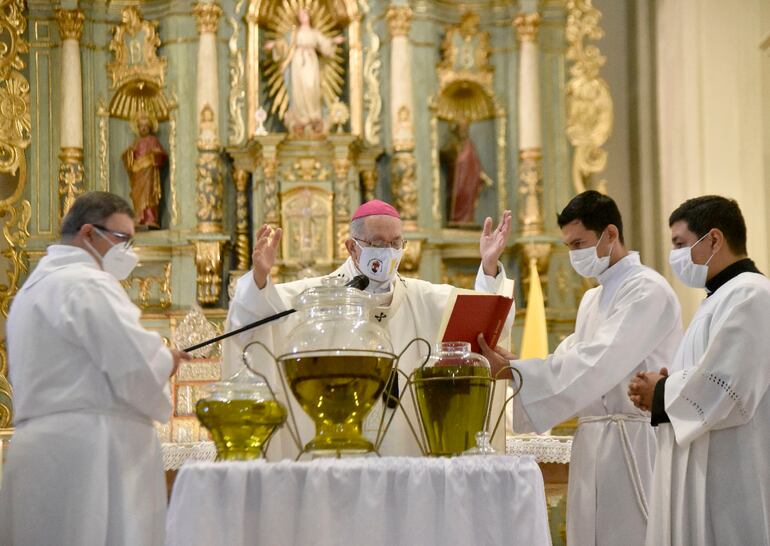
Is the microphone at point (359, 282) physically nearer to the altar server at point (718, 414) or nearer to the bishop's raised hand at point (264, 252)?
the bishop's raised hand at point (264, 252)

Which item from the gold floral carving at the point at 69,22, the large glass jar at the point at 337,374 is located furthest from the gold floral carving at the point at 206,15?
the large glass jar at the point at 337,374

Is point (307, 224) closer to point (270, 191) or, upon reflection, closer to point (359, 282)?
point (270, 191)

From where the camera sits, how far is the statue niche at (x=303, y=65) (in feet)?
36.0

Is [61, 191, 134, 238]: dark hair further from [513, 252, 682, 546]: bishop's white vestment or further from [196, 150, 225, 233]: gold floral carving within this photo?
[196, 150, 225, 233]: gold floral carving

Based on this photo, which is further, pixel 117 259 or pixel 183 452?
pixel 183 452

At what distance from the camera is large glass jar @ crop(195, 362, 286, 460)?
3.72m

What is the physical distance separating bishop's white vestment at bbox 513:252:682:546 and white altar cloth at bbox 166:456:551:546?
49.7 inches

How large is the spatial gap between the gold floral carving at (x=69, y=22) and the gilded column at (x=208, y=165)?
1.07 metres

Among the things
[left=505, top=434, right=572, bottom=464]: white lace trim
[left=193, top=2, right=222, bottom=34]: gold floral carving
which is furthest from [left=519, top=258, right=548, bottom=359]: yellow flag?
[left=193, top=2, right=222, bottom=34]: gold floral carving

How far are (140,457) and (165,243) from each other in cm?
696

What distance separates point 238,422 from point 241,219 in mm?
7559

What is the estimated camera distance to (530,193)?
11055 millimetres

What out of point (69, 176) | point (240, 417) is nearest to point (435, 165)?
point (69, 176)

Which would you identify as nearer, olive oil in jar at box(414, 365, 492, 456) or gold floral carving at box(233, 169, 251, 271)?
olive oil in jar at box(414, 365, 492, 456)
